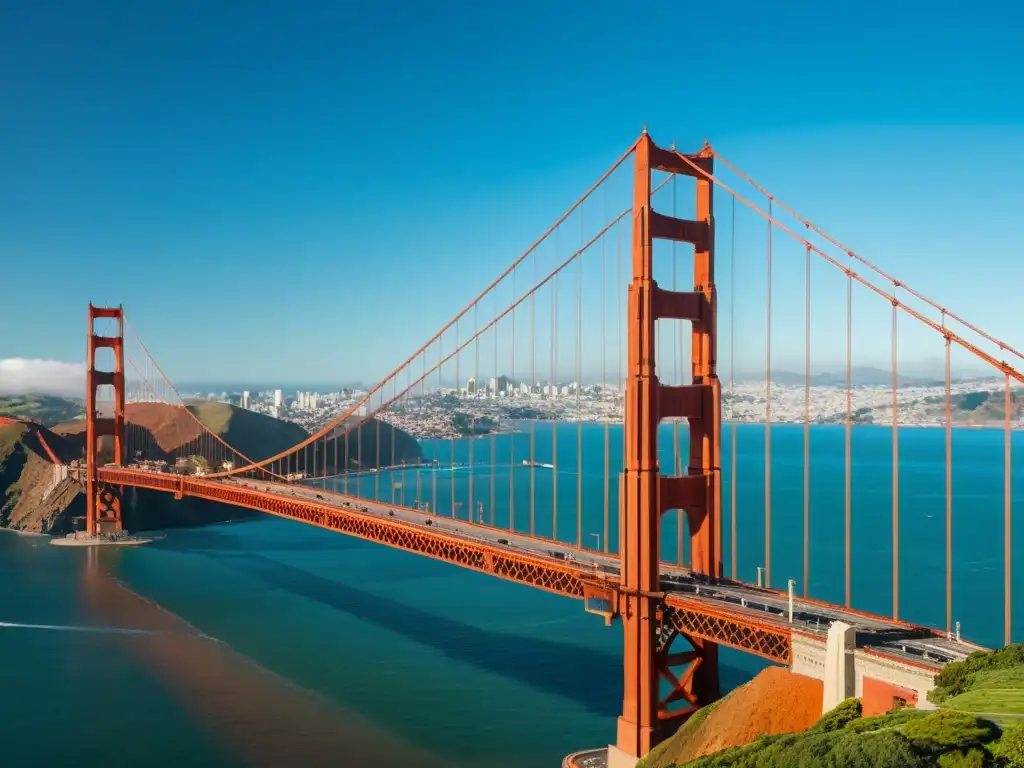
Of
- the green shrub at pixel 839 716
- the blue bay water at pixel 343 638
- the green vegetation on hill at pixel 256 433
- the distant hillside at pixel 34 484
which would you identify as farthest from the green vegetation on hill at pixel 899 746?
the green vegetation on hill at pixel 256 433

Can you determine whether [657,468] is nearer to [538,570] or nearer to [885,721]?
[538,570]

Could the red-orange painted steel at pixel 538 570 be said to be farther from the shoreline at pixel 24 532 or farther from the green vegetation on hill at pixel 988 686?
the shoreline at pixel 24 532

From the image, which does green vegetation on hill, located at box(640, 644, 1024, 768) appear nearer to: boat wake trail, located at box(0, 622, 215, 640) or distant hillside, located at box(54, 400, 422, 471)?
boat wake trail, located at box(0, 622, 215, 640)

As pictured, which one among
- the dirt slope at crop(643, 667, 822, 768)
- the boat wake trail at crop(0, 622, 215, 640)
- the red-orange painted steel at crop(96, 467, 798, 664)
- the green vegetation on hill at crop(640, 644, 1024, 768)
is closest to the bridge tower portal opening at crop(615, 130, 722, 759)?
the red-orange painted steel at crop(96, 467, 798, 664)

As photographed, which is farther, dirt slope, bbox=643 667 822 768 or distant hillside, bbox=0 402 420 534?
distant hillside, bbox=0 402 420 534

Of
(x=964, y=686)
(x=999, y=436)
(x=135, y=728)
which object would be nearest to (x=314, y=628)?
(x=135, y=728)

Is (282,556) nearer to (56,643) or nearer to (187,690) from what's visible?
(56,643)
